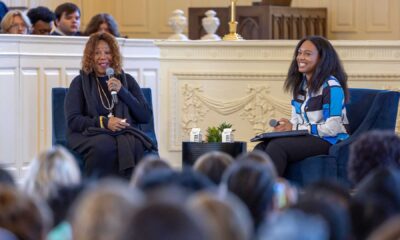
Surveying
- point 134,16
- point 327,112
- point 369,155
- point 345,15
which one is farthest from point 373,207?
point 134,16

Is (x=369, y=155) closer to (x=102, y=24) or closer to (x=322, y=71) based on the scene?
(x=322, y=71)

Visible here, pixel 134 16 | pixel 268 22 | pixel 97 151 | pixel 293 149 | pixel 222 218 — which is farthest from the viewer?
pixel 134 16

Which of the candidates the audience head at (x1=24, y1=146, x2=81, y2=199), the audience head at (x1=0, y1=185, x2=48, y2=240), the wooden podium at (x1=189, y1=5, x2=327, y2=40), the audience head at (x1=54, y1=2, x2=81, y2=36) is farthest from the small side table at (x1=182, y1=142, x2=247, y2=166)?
the wooden podium at (x1=189, y1=5, x2=327, y2=40)

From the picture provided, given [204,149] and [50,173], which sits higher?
[50,173]

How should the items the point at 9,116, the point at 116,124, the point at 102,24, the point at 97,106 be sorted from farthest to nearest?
the point at 102,24, the point at 9,116, the point at 97,106, the point at 116,124

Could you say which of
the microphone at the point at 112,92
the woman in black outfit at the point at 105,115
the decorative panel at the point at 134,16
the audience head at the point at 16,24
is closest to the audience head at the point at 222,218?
the woman in black outfit at the point at 105,115

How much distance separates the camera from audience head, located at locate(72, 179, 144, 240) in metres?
2.04

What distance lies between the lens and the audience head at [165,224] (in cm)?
184

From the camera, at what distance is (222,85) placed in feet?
25.7

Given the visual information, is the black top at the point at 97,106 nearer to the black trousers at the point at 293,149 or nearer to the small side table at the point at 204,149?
the small side table at the point at 204,149

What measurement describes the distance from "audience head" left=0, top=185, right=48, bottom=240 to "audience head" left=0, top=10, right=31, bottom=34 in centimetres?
578

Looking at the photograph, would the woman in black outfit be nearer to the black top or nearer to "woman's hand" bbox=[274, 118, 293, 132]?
the black top

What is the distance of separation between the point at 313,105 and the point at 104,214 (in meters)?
3.91

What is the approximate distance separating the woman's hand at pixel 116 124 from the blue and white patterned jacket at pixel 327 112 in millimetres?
1000
